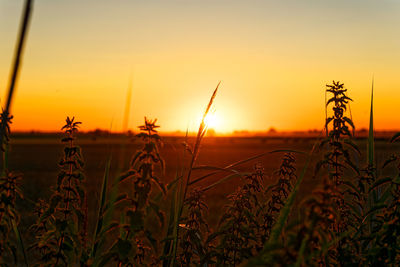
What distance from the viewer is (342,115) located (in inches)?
95.2

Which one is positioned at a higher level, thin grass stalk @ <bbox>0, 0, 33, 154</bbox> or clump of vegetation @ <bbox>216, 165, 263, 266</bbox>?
thin grass stalk @ <bbox>0, 0, 33, 154</bbox>

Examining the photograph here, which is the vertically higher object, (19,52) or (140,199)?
(19,52)

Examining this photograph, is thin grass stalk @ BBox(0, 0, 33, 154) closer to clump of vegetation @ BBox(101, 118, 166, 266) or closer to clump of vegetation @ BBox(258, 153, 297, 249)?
clump of vegetation @ BBox(101, 118, 166, 266)

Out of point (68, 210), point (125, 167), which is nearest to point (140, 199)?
point (68, 210)

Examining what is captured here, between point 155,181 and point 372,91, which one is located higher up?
point 372,91

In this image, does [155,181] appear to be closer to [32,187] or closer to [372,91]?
[372,91]

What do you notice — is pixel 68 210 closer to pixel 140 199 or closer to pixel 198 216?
pixel 140 199

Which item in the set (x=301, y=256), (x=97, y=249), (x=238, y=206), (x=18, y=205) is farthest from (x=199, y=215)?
(x=18, y=205)

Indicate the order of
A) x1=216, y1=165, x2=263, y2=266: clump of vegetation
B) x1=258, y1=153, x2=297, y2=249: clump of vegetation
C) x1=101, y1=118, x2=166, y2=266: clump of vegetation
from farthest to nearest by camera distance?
x1=258, y1=153, x2=297, y2=249: clump of vegetation
x1=216, y1=165, x2=263, y2=266: clump of vegetation
x1=101, y1=118, x2=166, y2=266: clump of vegetation

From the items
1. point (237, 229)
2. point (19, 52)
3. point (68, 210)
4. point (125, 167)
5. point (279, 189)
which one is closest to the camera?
point (19, 52)

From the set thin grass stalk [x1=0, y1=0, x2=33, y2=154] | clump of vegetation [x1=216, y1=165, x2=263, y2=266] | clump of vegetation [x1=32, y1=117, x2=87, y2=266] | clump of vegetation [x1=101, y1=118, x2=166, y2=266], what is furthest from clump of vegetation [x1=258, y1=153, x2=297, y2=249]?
thin grass stalk [x1=0, y1=0, x2=33, y2=154]

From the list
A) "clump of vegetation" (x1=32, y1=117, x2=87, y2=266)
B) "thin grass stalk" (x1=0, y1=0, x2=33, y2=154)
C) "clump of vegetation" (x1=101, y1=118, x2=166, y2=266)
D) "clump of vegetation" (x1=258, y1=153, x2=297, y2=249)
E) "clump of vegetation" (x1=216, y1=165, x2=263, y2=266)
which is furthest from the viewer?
"clump of vegetation" (x1=258, y1=153, x2=297, y2=249)

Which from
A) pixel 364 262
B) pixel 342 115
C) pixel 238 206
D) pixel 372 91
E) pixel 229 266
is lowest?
pixel 229 266

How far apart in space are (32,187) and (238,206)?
801 inches
